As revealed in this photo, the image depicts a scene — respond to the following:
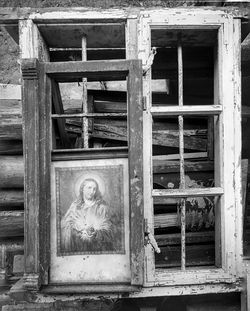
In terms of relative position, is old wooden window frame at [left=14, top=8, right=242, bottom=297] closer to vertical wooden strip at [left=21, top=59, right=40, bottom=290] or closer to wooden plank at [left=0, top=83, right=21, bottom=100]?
vertical wooden strip at [left=21, top=59, right=40, bottom=290]

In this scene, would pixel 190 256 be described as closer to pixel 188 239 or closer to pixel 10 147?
pixel 188 239

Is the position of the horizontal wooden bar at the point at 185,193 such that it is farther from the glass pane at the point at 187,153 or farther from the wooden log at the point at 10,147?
the wooden log at the point at 10,147

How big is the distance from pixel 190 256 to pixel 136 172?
103 centimetres

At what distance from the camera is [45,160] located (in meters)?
2.10

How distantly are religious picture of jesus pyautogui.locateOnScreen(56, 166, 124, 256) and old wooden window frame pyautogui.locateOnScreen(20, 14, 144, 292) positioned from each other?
84 millimetres

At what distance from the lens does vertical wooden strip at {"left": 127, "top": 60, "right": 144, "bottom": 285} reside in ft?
6.81

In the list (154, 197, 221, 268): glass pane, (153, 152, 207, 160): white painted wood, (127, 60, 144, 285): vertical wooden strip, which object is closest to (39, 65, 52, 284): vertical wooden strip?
(127, 60, 144, 285): vertical wooden strip

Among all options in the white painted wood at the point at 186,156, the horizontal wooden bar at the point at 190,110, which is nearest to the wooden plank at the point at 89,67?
the horizontal wooden bar at the point at 190,110

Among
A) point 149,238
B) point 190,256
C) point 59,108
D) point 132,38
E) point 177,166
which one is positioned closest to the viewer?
point 149,238

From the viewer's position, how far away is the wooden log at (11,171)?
9.47 ft

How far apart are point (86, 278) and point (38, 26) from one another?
1.49 m

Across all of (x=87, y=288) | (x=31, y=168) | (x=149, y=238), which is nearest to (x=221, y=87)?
(x=149, y=238)

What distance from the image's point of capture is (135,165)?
6.83 feet

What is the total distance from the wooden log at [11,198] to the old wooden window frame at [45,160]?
2.96ft
